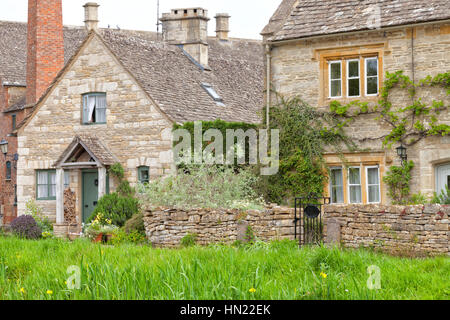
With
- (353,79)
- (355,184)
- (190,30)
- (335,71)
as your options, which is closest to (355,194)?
(355,184)

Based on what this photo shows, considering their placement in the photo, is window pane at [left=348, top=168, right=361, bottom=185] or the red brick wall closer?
window pane at [left=348, top=168, right=361, bottom=185]

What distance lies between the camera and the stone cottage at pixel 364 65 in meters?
17.9

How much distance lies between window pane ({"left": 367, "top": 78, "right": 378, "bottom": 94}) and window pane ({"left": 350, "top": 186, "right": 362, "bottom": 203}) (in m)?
2.48

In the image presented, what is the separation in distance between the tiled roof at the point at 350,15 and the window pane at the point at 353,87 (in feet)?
4.46

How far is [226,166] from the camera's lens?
20.5 m

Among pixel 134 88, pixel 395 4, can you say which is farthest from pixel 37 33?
pixel 395 4

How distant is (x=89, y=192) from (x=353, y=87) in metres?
9.43

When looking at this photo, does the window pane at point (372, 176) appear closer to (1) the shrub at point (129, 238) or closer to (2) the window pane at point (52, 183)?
(1) the shrub at point (129, 238)

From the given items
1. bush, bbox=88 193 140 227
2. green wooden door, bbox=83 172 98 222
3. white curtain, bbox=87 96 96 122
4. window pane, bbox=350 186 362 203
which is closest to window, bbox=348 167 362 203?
window pane, bbox=350 186 362 203

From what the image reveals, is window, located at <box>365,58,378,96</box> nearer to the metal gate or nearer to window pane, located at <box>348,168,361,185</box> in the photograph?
window pane, located at <box>348,168,361,185</box>

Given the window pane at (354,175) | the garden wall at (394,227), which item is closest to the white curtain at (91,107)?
the window pane at (354,175)

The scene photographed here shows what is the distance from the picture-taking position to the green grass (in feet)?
27.5

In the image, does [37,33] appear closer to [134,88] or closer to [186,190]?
[134,88]
